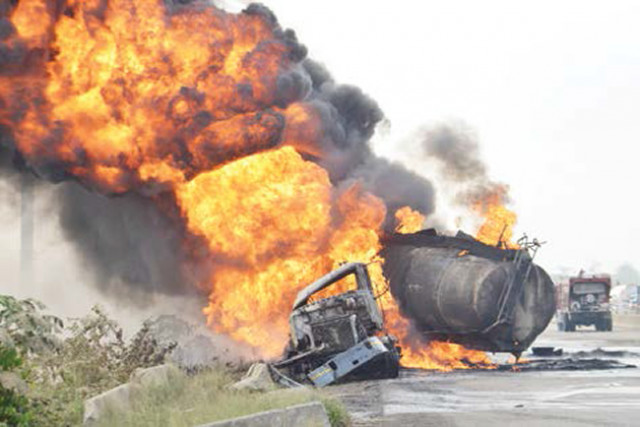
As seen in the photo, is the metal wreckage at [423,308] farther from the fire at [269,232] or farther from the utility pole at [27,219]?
the utility pole at [27,219]

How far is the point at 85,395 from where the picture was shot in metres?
12.8

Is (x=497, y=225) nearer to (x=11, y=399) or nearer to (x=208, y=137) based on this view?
(x=208, y=137)

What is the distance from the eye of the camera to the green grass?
34.8 feet

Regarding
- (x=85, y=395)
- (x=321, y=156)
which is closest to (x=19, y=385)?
(x=85, y=395)

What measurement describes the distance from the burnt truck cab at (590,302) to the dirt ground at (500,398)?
83.3 ft

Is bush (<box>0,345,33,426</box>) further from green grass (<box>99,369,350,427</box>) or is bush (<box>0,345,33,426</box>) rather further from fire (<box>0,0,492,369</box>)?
fire (<box>0,0,492,369</box>)

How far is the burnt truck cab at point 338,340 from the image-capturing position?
700 inches

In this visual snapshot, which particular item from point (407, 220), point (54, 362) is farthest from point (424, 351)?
point (54, 362)

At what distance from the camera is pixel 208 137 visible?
2169 centimetres

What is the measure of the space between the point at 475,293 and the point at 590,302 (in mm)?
27051

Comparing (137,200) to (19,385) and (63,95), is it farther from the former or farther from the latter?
(19,385)

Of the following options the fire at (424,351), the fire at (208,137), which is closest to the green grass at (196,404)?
the fire at (208,137)

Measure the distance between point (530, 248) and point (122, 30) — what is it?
11.3m

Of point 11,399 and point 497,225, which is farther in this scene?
point 497,225
